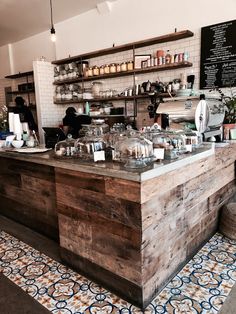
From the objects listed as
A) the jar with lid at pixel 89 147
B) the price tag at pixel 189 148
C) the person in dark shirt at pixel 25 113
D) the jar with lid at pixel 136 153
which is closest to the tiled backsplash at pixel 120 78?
the person in dark shirt at pixel 25 113

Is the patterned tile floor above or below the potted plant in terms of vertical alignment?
below

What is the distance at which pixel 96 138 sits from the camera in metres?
2.12

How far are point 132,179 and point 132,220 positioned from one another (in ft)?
0.94

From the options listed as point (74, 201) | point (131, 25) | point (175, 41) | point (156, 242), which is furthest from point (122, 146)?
point (131, 25)

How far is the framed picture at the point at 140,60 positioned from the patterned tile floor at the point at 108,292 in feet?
9.57

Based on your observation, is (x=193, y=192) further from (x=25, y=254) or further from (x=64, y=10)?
(x=64, y=10)

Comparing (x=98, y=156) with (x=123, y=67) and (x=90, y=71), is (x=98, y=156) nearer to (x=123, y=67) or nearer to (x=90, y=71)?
(x=123, y=67)

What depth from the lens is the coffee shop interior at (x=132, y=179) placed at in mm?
1690

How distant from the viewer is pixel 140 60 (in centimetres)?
414

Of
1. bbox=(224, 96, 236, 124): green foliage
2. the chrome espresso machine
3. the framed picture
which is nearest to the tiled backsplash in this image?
the framed picture

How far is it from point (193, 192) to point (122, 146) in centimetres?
75

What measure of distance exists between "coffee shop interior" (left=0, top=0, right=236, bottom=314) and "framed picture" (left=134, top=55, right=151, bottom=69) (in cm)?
2

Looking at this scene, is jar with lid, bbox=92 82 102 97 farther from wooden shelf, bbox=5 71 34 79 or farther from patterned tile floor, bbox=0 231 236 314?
patterned tile floor, bbox=0 231 236 314

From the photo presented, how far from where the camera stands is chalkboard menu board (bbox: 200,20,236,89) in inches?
135
